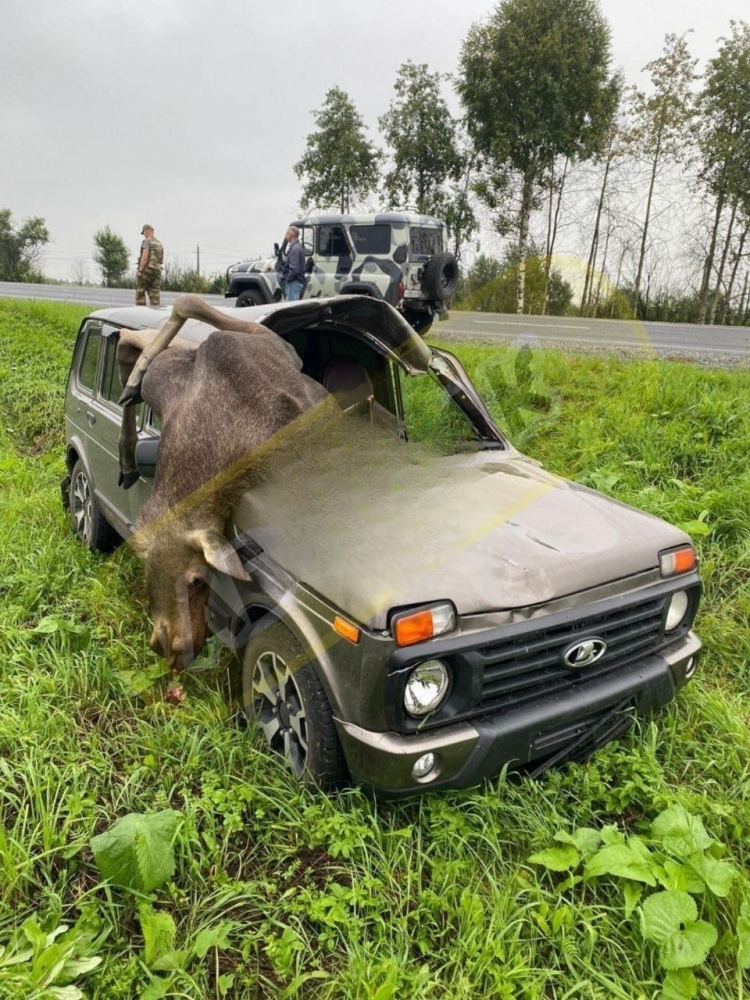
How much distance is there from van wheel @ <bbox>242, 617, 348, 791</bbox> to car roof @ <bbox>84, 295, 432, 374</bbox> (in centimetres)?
142

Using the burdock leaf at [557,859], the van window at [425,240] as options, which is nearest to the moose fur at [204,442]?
the burdock leaf at [557,859]

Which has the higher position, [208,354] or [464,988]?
[208,354]

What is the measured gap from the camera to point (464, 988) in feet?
6.13

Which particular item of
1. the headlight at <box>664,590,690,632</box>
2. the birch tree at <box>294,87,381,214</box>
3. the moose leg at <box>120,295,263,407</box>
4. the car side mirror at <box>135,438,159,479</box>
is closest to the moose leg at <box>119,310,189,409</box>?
the moose leg at <box>120,295,263,407</box>

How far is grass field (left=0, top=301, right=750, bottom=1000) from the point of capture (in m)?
1.94

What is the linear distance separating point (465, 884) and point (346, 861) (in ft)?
1.29

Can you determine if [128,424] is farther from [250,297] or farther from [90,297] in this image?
[90,297]

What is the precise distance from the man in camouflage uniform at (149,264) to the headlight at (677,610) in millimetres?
12050

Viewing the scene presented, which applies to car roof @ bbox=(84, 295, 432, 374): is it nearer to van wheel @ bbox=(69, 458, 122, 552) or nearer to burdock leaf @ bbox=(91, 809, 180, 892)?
van wheel @ bbox=(69, 458, 122, 552)

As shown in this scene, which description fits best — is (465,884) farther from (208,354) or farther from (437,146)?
(437,146)

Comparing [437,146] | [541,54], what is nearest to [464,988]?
[541,54]

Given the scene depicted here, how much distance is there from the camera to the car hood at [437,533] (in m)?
2.19

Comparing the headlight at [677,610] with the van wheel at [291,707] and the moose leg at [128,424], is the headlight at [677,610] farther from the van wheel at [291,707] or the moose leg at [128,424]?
the moose leg at [128,424]

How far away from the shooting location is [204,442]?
2.69 meters
